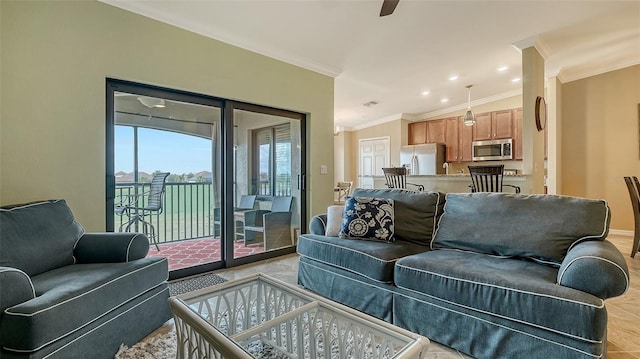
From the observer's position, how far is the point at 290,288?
62.3 inches

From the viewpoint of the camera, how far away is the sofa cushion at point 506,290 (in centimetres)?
129

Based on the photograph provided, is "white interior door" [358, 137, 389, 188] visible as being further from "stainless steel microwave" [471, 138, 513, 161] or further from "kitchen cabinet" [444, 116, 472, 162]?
"stainless steel microwave" [471, 138, 513, 161]

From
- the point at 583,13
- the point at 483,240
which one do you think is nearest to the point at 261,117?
the point at 483,240

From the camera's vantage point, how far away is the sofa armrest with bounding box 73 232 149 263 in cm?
191

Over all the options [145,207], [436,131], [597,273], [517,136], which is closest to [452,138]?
[436,131]

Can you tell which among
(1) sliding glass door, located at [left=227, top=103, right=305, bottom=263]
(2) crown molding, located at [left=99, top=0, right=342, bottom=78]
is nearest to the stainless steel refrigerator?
(2) crown molding, located at [left=99, top=0, right=342, bottom=78]

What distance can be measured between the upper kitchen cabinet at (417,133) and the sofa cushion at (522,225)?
18.8 ft

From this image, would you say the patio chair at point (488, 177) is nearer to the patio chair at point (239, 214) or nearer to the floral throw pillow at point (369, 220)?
the floral throw pillow at point (369, 220)

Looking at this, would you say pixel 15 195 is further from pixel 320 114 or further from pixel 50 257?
pixel 320 114

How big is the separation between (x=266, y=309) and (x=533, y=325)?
1340 millimetres

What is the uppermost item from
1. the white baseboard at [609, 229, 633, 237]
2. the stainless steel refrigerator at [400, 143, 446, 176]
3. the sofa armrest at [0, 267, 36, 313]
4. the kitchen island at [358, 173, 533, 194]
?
the stainless steel refrigerator at [400, 143, 446, 176]

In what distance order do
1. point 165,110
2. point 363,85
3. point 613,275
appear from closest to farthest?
point 613,275 → point 165,110 → point 363,85

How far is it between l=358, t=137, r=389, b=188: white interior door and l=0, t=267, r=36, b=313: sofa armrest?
710 cm

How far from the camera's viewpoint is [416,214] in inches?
98.5
